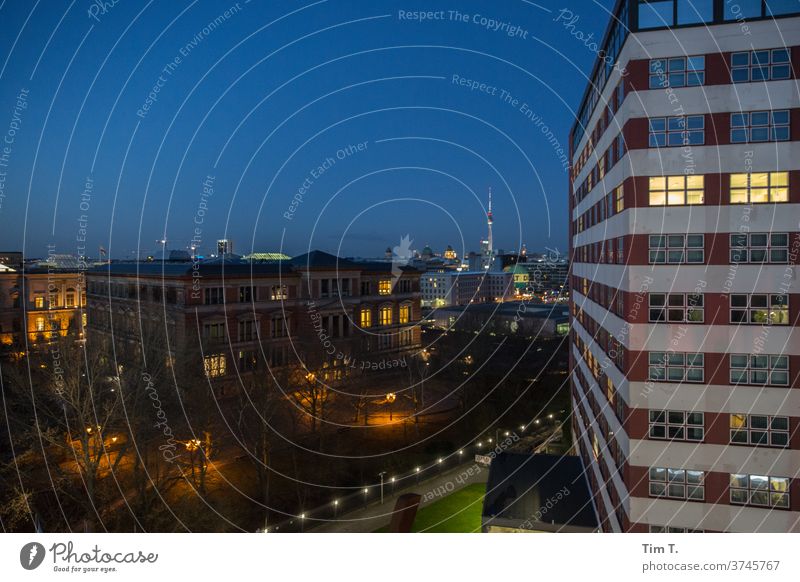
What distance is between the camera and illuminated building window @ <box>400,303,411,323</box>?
2578 centimetres

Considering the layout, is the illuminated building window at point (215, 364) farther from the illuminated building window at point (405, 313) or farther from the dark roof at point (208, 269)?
the illuminated building window at point (405, 313)

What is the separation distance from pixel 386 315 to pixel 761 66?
779 inches

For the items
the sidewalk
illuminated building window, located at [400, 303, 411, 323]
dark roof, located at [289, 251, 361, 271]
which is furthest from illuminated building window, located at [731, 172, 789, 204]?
illuminated building window, located at [400, 303, 411, 323]

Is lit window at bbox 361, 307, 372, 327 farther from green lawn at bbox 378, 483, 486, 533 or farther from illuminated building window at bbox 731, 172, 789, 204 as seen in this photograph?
illuminated building window at bbox 731, 172, 789, 204

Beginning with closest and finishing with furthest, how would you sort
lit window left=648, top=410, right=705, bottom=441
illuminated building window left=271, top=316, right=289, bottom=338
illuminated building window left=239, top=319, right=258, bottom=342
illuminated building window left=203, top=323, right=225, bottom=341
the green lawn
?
lit window left=648, top=410, right=705, bottom=441 < the green lawn < illuminated building window left=203, top=323, right=225, bottom=341 < illuminated building window left=239, top=319, right=258, bottom=342 < illuminated building window left=271, top=316, right=289, bottom=338

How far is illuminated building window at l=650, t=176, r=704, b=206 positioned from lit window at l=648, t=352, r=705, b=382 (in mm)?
2113

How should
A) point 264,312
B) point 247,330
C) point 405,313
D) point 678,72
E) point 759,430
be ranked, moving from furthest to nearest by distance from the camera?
1. point 405,313
2. point 264,312
3. point 247,330
4. point 678,72
5. point 759,430

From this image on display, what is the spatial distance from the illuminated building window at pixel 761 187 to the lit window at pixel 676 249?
0.73 metres

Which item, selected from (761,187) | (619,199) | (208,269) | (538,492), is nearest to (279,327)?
(208,269)

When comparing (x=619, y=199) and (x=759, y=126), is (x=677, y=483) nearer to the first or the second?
(x=619, y=199)

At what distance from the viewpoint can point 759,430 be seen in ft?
21.9
